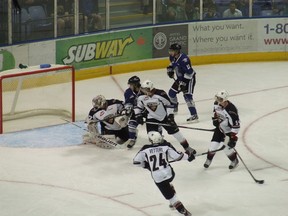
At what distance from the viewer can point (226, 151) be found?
12.1m

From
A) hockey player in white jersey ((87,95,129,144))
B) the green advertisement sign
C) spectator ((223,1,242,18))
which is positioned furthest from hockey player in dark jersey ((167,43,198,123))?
Answer: spectator ((223,1,242,18))

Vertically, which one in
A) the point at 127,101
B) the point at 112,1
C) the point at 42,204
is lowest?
the point at 42,204

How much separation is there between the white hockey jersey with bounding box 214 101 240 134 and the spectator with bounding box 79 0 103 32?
568 centimetres

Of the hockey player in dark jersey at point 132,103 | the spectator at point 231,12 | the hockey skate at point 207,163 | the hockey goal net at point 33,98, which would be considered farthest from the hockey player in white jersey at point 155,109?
the spectator at point 231,12

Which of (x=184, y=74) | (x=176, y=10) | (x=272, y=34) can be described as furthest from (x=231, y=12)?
(x=184, y=74)

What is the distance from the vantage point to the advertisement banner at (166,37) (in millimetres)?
17859

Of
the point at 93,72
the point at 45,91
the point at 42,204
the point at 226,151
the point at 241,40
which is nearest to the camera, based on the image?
the point at 42,204

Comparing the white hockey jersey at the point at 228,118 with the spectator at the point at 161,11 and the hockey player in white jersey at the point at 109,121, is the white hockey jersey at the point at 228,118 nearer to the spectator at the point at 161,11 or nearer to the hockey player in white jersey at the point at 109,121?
the hockey player in white jersey at the point at 109,121

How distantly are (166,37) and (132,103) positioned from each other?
5.20 metres

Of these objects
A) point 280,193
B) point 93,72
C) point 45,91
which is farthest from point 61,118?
point 280,193

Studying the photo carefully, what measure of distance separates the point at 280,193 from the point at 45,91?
14.2 ft

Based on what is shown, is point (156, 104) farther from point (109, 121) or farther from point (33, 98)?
point (33, 98)

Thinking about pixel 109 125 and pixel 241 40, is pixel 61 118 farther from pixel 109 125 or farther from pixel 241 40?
pixel 241 40

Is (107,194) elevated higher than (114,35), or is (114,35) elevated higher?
(114,35)
